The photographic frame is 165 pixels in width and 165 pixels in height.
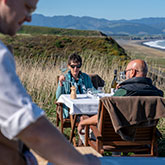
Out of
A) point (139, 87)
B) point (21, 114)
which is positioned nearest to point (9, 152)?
point (21, 114)

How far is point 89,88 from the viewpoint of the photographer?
543 centimetres

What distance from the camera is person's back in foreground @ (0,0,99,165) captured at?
1.88 ft

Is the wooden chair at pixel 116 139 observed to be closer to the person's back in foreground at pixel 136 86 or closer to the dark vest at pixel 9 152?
the person's back in foreground at pixel 136 86

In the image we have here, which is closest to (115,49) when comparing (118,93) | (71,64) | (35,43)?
(35,43)

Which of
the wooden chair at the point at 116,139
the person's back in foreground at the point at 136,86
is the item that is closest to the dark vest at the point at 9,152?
the wooden chair at the point at 116,139

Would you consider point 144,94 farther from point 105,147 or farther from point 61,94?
point 61,94

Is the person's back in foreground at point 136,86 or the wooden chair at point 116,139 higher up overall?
the person's back in foreground at point 136,86

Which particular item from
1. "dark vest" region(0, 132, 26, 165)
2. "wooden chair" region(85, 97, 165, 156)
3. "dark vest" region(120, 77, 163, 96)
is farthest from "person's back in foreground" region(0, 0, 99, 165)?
"dark vest" region(120, 77, 163, 96)

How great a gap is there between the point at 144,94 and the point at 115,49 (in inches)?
540

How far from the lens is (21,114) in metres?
0.58

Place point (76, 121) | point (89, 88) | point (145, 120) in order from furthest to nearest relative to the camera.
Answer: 1. point (89, 88)
2. point (76, 121)
3. point (145, 120)

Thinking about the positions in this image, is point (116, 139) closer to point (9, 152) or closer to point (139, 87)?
point (139, 87)

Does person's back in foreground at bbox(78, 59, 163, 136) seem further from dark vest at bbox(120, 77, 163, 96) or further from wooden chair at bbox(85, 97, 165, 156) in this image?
wooden chair at bbox(85, 97, 165, 156)

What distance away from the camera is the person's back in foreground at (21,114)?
57cm
